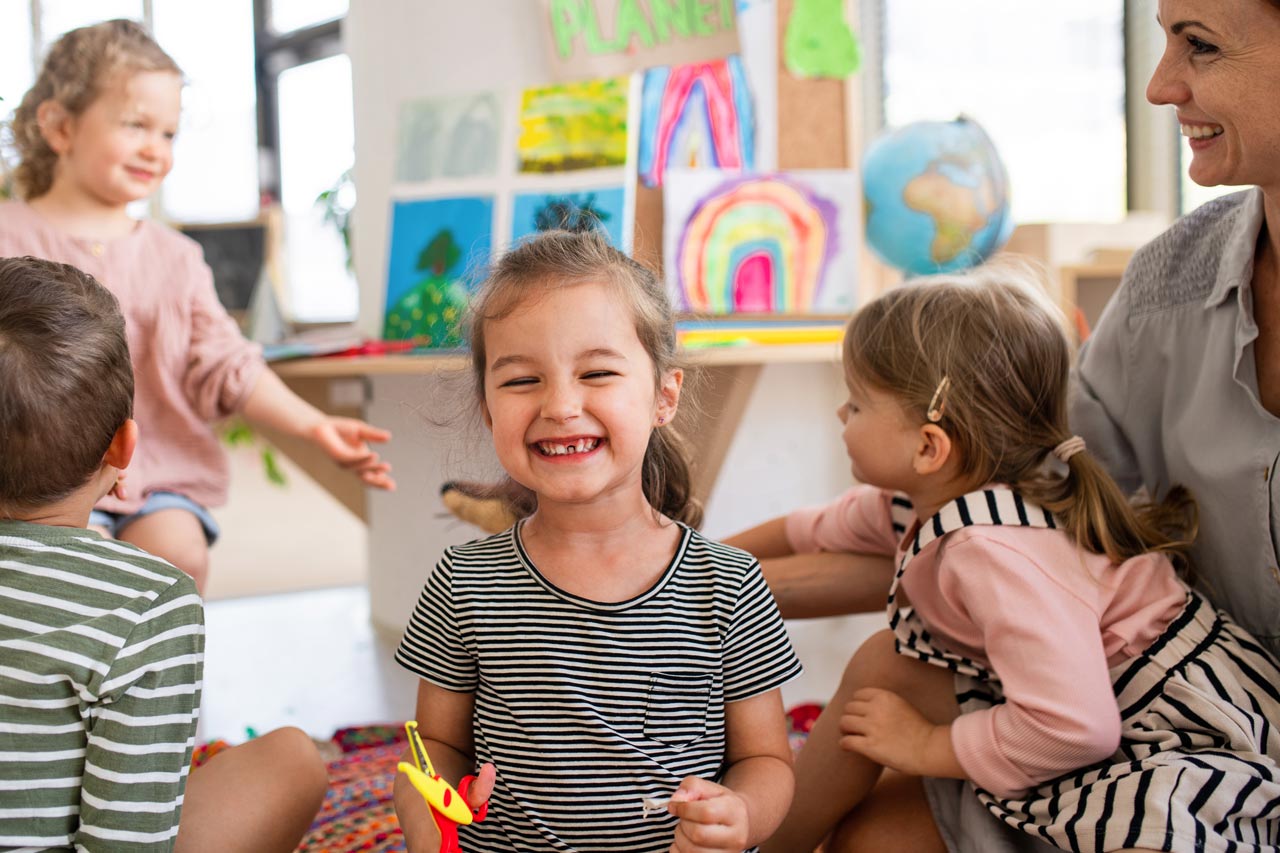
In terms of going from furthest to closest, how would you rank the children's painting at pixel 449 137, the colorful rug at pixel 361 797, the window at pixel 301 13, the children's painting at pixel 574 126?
the window at pixel 301 13, the children's painting at pixel 449 137, the children's painting at pixel 574 126, the colorful rug at pixel 361 797

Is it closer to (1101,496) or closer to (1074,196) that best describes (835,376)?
(1101,496)

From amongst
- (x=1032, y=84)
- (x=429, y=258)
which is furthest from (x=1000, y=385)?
(x=1032, y=84)

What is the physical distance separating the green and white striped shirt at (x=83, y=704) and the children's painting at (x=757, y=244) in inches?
62.4

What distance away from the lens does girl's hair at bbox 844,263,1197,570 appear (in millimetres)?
1262

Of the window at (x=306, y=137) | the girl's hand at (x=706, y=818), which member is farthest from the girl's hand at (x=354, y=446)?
the window at (x=306, y=137)

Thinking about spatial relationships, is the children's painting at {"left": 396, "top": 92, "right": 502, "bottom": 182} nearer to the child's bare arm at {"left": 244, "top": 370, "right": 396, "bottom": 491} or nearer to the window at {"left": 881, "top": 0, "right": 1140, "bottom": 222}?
the child's bare arm at {"left": 244, "top": 370, "right": 396, "bottom": 491}

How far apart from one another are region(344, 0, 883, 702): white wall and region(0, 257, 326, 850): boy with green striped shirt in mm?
1446

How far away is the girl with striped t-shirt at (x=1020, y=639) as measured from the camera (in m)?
1.09

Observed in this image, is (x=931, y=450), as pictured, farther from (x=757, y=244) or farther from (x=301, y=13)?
(x=301, y=13)

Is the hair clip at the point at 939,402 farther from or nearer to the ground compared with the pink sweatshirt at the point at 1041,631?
farther from the ground

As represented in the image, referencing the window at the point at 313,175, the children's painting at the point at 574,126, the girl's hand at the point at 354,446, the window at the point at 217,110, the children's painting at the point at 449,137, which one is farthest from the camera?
the window at the point at 217,110

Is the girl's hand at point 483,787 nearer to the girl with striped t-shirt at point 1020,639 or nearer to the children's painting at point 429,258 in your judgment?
the girl with striped t-shirt at point 1020,639

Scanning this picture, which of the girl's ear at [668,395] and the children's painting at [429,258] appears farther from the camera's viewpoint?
the children's painting at [429,258]

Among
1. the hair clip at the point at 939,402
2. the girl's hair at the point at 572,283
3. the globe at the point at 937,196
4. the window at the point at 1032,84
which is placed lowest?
the hair clip at the point at 939,402
